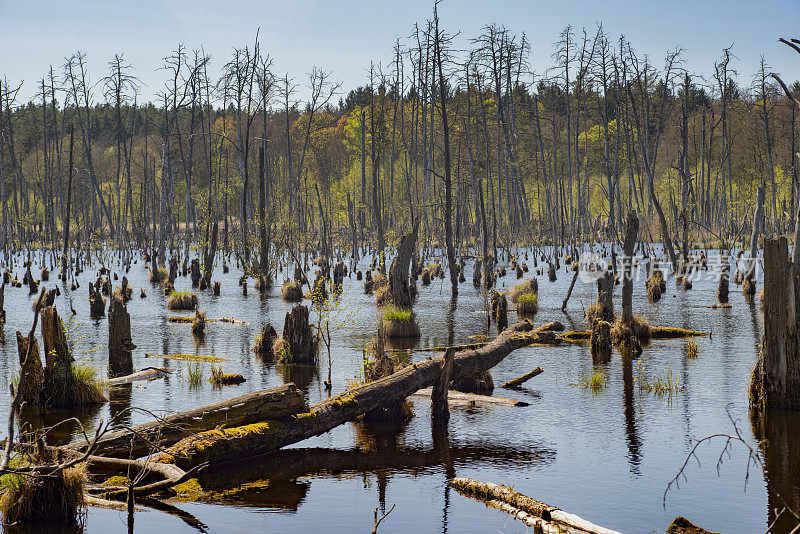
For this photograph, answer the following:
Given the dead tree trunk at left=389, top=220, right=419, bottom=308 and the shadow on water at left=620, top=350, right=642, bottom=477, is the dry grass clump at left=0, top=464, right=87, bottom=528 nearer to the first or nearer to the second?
the shadow on water at left=620, top=350, right=642, bottom=477

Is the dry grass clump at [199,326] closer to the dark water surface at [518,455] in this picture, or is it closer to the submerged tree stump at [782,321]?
the dark water surface at [518,455]

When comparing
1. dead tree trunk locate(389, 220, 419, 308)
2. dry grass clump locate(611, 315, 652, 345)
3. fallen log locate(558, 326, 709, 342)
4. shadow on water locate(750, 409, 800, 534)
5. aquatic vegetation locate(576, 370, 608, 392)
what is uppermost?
dead tree trunk locate(389, 220, 419, 308)

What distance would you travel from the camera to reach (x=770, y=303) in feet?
40.9

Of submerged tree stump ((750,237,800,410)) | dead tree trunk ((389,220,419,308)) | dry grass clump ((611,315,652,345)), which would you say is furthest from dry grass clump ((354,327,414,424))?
dead tree trunk ((389,220,419,308))

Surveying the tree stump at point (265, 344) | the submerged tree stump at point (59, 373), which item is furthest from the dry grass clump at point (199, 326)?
the submerged tree stump at point (59, 373)

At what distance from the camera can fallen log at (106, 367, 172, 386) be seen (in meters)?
15.5

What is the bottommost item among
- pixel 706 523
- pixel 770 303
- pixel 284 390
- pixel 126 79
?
pixel 706 523

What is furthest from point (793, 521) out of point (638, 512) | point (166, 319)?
point (166, 319)

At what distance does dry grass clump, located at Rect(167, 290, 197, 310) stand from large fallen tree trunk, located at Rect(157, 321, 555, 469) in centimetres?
1858

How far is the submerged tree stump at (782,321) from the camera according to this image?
12.4 meters

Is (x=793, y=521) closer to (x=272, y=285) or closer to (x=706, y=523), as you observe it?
(x=706, y=523)

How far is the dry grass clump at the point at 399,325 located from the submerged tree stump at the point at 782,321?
10875 millimetres

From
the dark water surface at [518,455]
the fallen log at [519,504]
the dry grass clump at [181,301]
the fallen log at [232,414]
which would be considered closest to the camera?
the fallen log at [519,504]

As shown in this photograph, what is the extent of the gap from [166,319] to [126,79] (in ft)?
95.8
